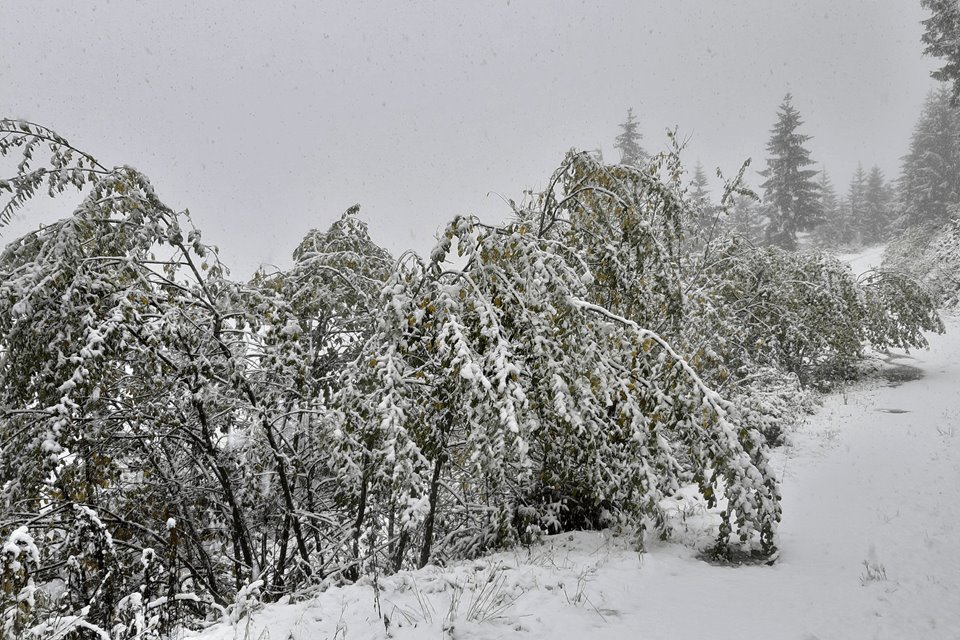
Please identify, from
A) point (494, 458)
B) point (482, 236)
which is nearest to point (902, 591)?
point (494, 458)

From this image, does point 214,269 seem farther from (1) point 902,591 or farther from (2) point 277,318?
(1) point 902,591

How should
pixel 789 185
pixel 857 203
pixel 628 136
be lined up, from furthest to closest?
1. pixel 857 203
2. pixel 789 185
3. pixel 628 136

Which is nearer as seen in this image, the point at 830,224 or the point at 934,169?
the point at 934,169

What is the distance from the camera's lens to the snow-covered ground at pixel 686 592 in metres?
3.05

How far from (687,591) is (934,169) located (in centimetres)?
4269

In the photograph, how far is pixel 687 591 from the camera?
367 centimetres

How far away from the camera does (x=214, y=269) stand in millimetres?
4129

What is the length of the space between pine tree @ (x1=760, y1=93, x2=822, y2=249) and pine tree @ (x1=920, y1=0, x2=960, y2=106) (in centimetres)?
1053

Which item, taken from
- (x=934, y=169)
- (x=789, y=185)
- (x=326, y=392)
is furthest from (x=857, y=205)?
(x=326, y=392)

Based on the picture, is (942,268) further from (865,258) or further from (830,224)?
(830,224)

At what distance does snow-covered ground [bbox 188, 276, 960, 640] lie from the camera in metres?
3.05

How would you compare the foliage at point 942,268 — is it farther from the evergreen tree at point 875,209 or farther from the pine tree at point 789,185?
the evergreen tree at point 875,209

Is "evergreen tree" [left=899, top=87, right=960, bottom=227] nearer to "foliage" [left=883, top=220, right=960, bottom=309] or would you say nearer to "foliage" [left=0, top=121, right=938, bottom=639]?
"foliage" [left=883, top=220, right=960, bottom=309]

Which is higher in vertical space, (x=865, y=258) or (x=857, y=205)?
(x=857, y=205)
